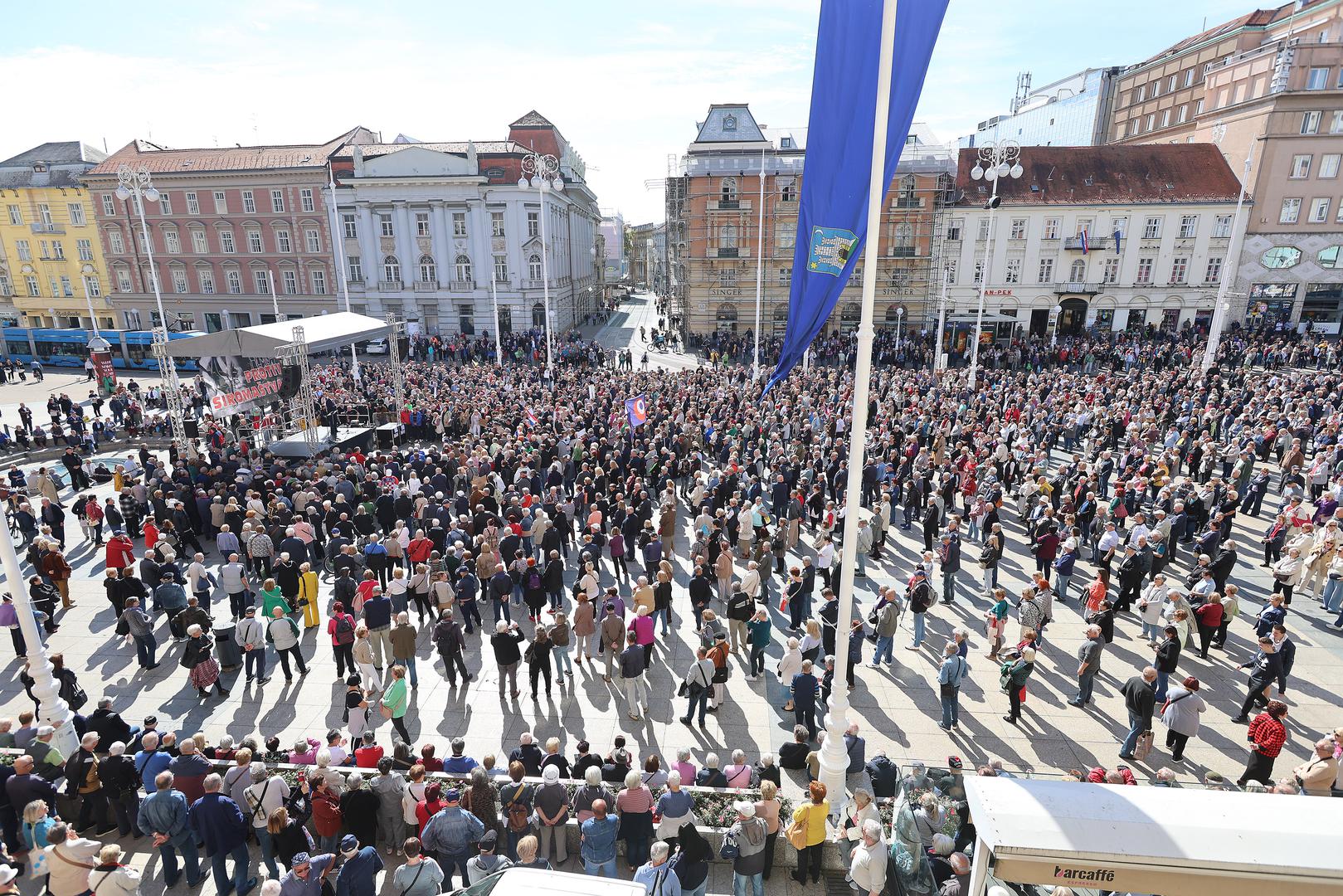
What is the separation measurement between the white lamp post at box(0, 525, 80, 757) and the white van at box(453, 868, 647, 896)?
6299 millimetres

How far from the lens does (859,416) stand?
6473mm

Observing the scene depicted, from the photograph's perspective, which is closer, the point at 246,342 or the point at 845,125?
the point at 845,125

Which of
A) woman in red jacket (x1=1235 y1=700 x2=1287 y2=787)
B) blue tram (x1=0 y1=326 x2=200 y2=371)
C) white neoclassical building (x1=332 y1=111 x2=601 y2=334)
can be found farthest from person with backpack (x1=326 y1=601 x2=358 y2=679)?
blue tram (x1=0 y1=326 x2=200 y2=371)

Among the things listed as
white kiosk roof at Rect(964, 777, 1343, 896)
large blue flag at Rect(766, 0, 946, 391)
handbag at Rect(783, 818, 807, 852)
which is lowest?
handbag at Rect(783, 818, 807, 852)

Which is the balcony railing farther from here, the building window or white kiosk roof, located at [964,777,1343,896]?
white kiosk roof, located at [964,777,1343,896]

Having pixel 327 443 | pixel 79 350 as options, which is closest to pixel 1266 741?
pixel 327 443

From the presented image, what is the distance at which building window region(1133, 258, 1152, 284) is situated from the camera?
45.8 meters

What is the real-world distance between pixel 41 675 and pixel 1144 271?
5512 cm

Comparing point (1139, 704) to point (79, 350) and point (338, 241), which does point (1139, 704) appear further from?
point (79, 350)

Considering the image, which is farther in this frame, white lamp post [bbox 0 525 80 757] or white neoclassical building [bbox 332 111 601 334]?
white neoclassical building [bbox 332 111 601 334]

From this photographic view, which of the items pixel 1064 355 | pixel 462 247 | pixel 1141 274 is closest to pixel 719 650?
pixel 1064 355

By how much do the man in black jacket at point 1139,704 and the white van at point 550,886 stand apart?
675cm

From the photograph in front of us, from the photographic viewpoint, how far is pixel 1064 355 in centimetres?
3566

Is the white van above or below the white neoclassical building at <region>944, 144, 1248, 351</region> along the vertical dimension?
below
